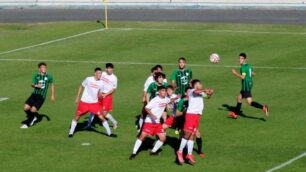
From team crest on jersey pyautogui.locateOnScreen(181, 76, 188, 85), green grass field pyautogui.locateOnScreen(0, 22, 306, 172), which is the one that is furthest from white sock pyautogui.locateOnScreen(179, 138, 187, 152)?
team crest on jersey pyautogui.locateOnScreen(181, 76, 188, 85)

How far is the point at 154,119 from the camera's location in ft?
89.1

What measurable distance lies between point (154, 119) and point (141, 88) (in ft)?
39.2

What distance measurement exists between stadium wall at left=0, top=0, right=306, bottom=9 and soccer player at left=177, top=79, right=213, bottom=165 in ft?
145

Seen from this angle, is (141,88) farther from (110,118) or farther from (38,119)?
(110,118)

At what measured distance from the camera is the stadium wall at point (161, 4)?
70.7 m

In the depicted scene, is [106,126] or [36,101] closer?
[106,126]

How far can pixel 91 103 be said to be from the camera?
30.2 meters

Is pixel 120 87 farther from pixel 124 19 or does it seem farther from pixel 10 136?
pixel 124 19

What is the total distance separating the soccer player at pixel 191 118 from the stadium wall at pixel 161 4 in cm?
4427

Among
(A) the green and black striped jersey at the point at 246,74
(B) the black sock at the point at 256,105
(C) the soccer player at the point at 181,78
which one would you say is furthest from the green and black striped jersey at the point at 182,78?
(B) the black sock at the point at 256,105

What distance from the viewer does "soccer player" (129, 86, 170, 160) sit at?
1068 inches

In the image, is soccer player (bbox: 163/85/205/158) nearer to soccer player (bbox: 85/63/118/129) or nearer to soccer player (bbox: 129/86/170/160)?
soccer player (bbox: 129/86/170/160)

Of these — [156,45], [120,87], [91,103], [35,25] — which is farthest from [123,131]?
[35,25]

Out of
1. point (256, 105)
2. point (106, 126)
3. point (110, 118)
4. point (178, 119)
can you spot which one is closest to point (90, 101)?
point (106, 126)
